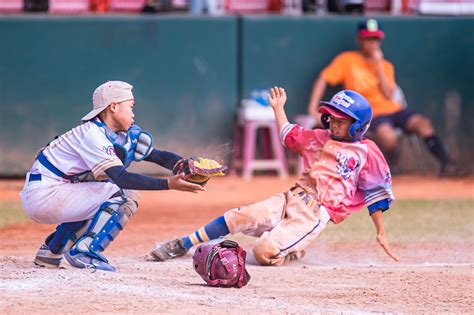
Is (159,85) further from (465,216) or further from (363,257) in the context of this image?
(363,257)

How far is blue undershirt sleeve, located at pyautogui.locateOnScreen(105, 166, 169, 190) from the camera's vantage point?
5836 millimetres

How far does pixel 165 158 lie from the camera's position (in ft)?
21.1

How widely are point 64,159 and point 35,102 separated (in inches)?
244

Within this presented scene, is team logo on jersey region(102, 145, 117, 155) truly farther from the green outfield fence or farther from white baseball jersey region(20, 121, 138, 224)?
the green outfield fence

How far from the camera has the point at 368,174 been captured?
22.9 ft

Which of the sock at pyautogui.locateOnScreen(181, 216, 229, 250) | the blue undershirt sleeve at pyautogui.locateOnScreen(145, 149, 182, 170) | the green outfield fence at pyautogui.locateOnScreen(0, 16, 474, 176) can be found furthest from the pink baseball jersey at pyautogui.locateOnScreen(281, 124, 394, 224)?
the green outfield fence at pyautogui.locateOnScreen(0, 16, 474, 176)

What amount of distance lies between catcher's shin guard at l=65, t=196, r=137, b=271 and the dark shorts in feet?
20.8

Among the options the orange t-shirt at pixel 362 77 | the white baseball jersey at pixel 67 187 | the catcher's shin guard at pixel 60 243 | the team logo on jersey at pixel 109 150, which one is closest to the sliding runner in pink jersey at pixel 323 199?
the catcher's shin guard at pixel 60 243

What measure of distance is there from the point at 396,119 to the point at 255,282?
6.45 metres

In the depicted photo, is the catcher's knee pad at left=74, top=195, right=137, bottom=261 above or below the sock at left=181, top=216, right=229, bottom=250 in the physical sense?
above

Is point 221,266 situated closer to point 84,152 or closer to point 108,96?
point 84,152

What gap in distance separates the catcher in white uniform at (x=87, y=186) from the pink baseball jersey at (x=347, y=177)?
1.21 metres

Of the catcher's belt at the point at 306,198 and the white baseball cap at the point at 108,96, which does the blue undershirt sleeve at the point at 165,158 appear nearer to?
the white baseball cap at the point at 108,96

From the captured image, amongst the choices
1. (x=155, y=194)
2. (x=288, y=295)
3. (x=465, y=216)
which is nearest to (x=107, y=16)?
(x=155, y=194)
